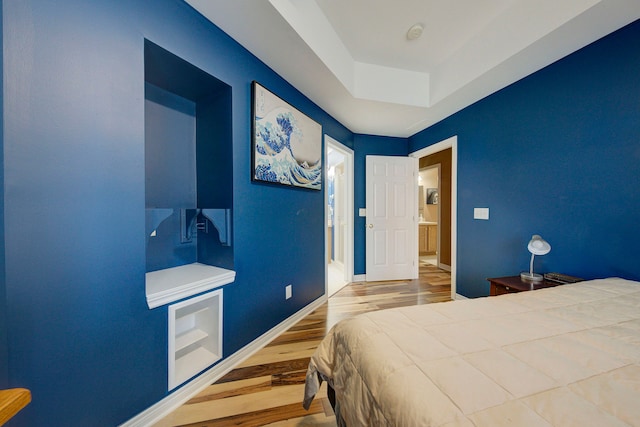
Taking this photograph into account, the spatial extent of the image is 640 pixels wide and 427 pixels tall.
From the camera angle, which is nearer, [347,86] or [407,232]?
[347,86]

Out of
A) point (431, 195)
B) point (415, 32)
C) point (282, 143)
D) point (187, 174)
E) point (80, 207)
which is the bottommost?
point (80, 207)

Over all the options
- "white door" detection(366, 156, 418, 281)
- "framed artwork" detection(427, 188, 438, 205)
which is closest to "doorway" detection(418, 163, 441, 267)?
"framed artwork" detection(427, 188, 438, 205)

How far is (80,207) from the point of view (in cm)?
97

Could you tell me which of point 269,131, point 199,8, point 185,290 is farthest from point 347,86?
point 185,290

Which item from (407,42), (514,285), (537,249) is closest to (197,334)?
(514,285)

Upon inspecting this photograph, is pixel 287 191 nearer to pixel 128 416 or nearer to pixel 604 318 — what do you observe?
pixel 128 416

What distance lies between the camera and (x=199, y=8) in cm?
137

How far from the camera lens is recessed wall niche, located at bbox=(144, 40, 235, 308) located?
1468 mm

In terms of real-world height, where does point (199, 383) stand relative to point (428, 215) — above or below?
below

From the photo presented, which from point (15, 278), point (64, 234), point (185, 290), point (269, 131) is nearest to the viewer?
point (15, 278)

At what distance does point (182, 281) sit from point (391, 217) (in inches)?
115

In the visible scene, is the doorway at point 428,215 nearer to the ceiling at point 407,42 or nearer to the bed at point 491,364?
the ceiling at point 407,42

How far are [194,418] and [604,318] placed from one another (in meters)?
1.92

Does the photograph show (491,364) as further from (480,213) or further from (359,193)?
(359,193)
